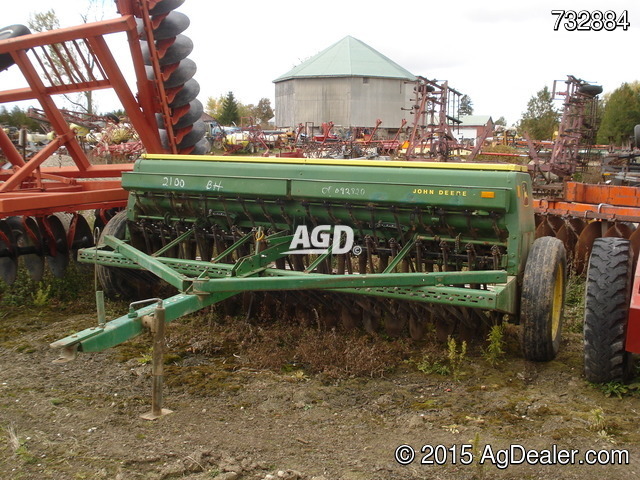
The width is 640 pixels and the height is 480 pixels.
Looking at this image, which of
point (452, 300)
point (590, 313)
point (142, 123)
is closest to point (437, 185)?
point (452, 300)

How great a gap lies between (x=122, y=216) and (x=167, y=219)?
47cm

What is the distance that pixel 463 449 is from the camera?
137 inches

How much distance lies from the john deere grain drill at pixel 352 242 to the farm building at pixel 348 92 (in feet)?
173

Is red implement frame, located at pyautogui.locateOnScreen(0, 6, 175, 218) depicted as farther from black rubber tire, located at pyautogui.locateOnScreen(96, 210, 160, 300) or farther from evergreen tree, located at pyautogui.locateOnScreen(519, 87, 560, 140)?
evergreen tree, located at pyautogui.locateOnScreen(519, 87, 560, 140)

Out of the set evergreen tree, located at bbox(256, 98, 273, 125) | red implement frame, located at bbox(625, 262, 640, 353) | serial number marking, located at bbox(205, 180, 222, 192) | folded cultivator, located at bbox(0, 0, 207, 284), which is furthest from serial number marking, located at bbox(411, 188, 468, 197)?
evergreen tree, located at bbox(256, 98, 273, 125)

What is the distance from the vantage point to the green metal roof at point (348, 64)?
58.8 m

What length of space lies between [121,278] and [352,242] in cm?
222

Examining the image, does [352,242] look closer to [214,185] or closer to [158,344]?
[214,185]

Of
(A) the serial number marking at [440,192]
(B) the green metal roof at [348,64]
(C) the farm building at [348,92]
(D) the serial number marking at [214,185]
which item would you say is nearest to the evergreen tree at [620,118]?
(C) the farm building at [348,92]

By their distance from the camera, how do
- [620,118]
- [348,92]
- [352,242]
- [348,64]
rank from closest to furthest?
1. [352,242]
2. [620,118]
3. [348,92]
4. [348,64]

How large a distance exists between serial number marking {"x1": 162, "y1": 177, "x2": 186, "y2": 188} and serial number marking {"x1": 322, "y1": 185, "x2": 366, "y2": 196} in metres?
1.26

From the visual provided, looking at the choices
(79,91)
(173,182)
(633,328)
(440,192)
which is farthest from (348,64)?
(633,328)

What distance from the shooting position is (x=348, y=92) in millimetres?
58094

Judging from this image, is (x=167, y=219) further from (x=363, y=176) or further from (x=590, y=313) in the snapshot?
(x=590, y=313)
